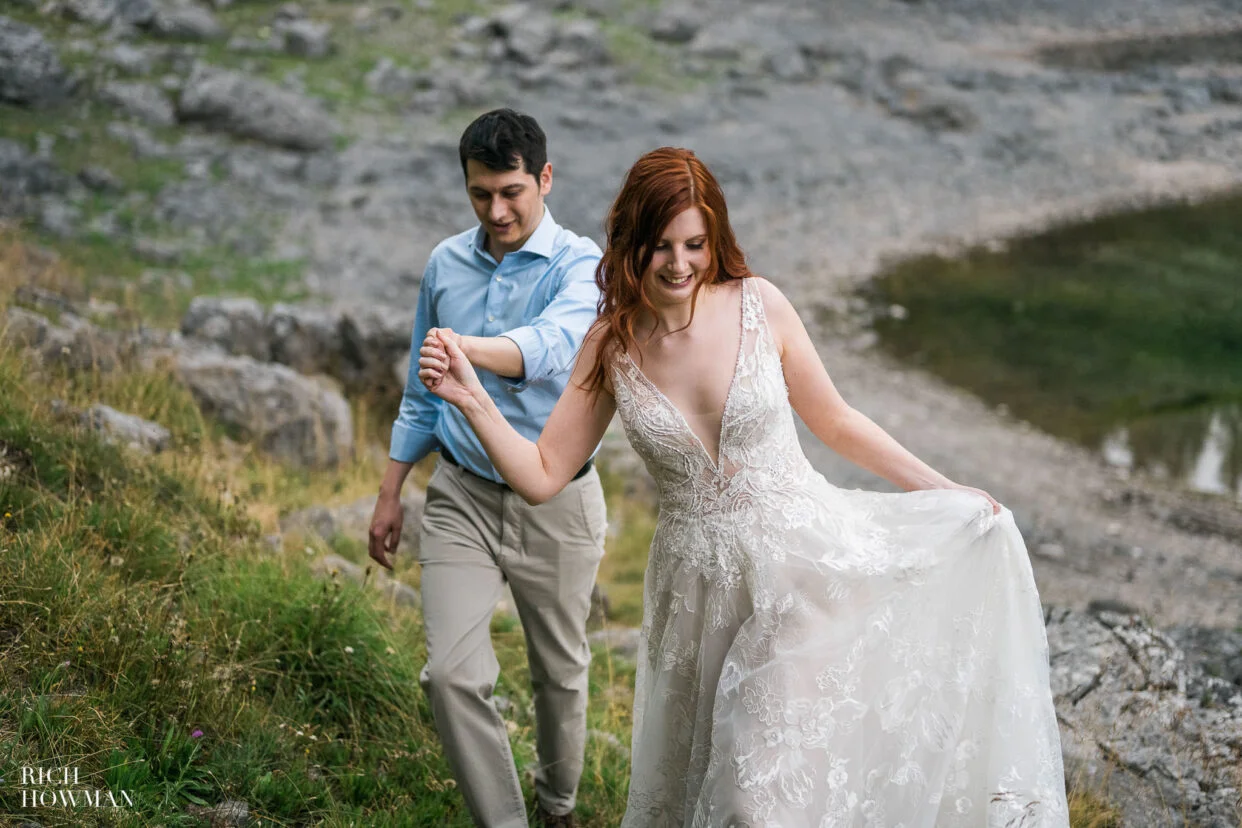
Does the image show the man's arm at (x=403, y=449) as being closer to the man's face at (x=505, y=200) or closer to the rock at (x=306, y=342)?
the man's face at (x=505, y=200)

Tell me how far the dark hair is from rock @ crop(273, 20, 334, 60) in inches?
597

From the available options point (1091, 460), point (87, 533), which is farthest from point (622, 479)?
point (87, 533)

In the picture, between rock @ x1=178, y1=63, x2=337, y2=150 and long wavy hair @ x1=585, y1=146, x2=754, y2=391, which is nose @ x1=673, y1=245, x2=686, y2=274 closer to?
long wavy hair @ x1=585, y1=146, x2=754, y2=391

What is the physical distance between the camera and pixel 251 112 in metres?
15.5

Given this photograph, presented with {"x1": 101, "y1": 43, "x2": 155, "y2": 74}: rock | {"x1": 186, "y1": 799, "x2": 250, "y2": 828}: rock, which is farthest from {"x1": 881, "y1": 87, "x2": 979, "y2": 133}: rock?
{"x1": 186, "y1": 799, "x2": 250, "y2": 828}: rock

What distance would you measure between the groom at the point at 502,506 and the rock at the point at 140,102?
12.2 m

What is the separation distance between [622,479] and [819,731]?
6364 millimetres

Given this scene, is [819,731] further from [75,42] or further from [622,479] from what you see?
[75,42]

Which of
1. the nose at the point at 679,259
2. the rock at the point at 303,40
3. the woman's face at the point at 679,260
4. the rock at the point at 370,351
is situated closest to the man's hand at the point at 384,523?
the woman's face at the point at 679,260

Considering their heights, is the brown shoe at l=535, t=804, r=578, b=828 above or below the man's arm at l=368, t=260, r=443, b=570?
below

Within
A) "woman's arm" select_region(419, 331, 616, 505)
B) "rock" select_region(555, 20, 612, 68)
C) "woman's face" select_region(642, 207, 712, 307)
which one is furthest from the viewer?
"rock" select_region(555, 20, 612, 68)

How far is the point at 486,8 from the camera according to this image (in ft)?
68.4

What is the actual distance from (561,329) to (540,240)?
0.40 m

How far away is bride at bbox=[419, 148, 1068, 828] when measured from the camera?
3.30m
